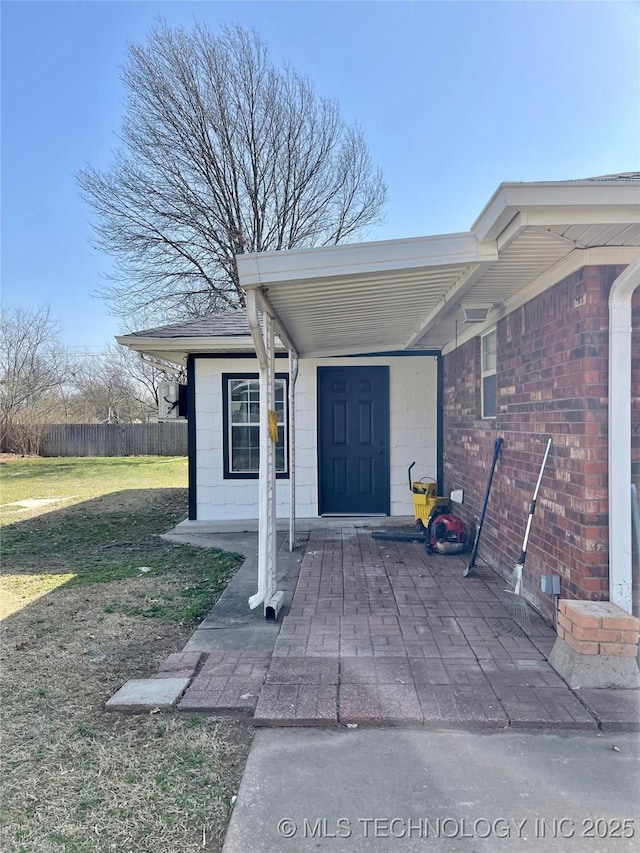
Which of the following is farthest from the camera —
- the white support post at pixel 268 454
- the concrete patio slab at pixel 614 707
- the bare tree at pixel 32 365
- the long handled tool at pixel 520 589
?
the bare tree at pixel 32 365

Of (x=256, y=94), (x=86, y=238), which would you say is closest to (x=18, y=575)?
(x=86, y=238)

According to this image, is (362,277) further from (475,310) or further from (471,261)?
(475,310)

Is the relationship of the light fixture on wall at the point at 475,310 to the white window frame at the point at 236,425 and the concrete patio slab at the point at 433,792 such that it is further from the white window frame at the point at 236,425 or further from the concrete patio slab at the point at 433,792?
the concrete patio slab at the point at 433,792

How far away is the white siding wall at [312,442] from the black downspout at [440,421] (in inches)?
2.3

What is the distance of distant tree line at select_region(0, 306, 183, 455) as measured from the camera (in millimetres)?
22578

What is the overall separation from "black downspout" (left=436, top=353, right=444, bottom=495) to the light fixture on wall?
8.87ft

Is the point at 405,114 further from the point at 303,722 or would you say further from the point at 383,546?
the point at 303,722

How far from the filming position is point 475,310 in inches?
196

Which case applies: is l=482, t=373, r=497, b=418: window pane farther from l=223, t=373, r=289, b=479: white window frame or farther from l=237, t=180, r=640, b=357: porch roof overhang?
l=223, t=373, r=289, b=479: white window frame

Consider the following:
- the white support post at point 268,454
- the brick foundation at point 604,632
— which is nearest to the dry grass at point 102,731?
the white support post at point 268,454

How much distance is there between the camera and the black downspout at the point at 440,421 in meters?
7.80

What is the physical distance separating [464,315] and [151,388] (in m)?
26.8

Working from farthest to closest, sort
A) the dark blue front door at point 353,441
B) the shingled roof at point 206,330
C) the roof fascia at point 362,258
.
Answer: the dark blue front door at point 353,441
the shingled roof at point 206,330
the roof fascia at point 362,258

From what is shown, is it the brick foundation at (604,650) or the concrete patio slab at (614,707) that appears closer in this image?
the concrete patio slab at (614,707)
